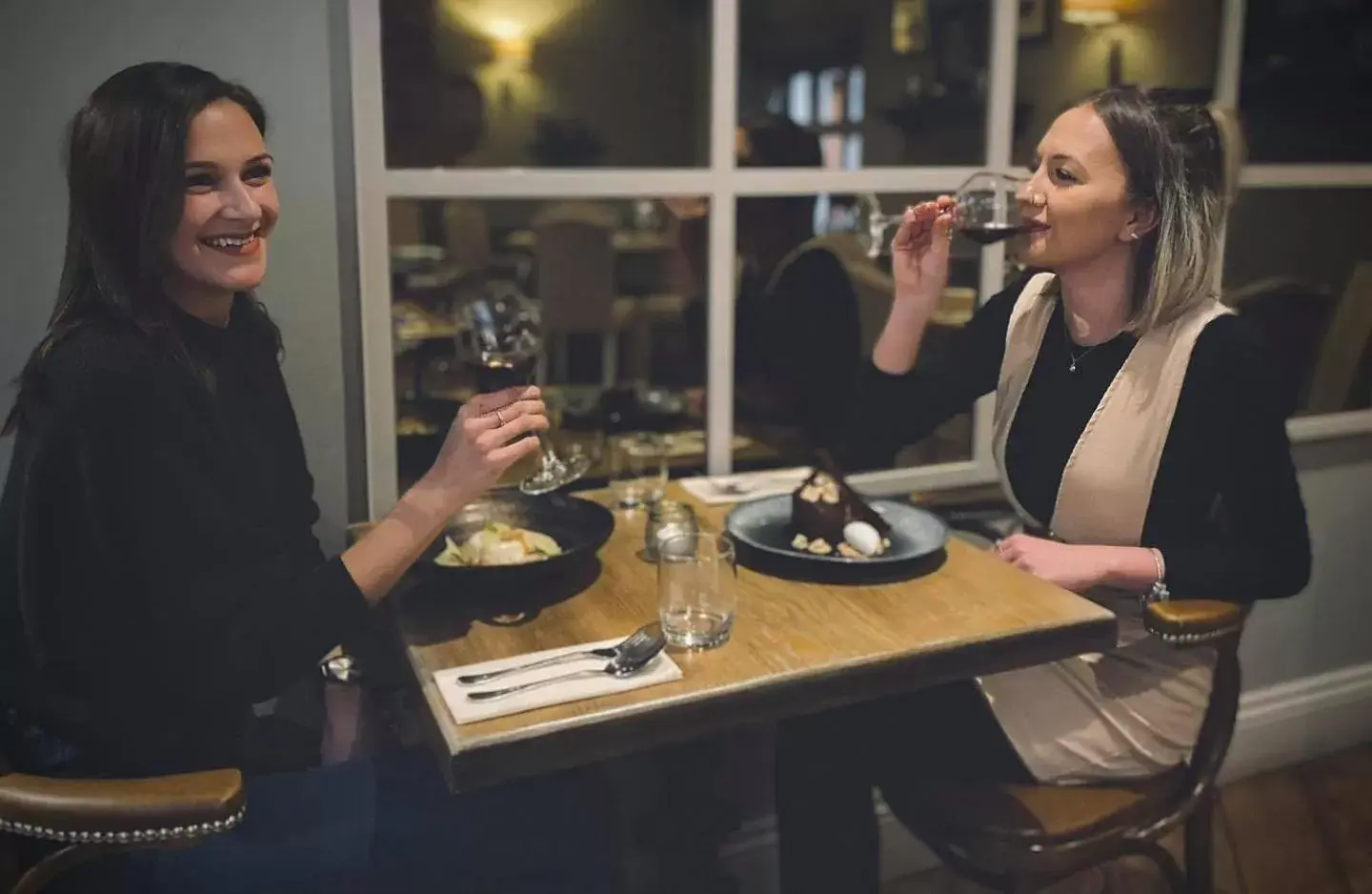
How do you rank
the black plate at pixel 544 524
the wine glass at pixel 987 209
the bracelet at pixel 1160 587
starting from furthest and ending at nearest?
1. the wine glass at pixel 987 209
2. the bracelet at pixel 1160 587
3. the black plate at pixel 544 524


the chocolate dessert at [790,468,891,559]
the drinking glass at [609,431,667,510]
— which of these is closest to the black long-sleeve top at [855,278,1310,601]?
the chocolate dessert at [790,468,891,559]

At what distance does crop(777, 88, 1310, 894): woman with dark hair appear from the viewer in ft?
5.18

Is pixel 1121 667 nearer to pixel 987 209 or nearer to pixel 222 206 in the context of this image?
pixel 987 209

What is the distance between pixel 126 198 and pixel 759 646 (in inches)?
34.2

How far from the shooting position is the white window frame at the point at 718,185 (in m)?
1.78

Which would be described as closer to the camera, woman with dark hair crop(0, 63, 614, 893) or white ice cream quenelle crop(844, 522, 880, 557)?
woman with dark hair crop(0, 63, 614, 893)

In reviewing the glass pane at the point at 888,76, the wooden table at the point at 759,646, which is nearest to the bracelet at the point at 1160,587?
the wooden table at the point at 759,646

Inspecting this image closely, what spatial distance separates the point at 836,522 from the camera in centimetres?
162

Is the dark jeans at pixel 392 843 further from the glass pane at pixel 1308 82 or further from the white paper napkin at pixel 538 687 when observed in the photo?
the glass pane at pixel 1308 82

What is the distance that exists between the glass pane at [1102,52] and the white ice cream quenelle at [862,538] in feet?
3.66

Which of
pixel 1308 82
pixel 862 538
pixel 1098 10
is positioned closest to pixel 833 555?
pixel 862 538

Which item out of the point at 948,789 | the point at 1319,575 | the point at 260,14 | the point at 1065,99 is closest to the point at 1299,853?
the point at 1319,575

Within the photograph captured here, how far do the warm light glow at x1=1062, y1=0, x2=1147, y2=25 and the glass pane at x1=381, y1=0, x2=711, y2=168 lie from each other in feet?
2.89

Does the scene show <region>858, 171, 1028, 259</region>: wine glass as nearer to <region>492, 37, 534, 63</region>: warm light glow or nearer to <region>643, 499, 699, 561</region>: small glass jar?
<region>643, 499, 699, 561</region>: small glass jar
